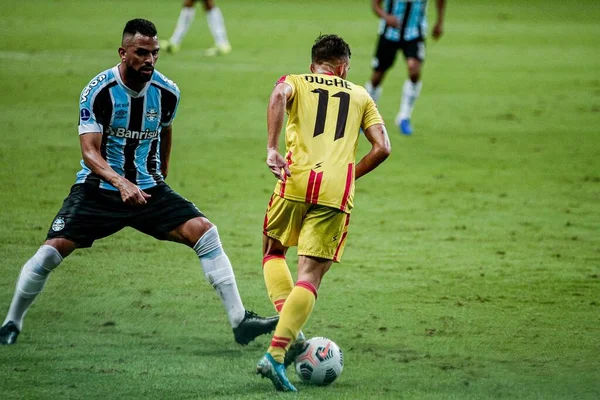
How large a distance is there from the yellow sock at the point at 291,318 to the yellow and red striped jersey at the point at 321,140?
513 mm

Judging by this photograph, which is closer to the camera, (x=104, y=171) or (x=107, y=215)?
(x=104, y=171)

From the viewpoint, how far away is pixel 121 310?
23.4 ft

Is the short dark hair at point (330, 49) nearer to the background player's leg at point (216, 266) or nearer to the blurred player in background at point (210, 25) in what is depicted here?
the background player's leg at point (216, 266)

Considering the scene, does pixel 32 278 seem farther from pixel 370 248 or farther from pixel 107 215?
pixel 370 248

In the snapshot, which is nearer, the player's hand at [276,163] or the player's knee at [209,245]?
the player's hand at [276,163]

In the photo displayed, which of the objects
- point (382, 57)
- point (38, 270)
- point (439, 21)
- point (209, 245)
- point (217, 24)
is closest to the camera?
point (38, 270)

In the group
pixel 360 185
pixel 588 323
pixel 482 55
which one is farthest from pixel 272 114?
pixel 482 55

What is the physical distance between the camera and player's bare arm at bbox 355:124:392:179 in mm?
5797

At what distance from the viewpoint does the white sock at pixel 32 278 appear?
20.4 feet

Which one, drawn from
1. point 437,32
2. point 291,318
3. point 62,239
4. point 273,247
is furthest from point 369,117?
point 437,32

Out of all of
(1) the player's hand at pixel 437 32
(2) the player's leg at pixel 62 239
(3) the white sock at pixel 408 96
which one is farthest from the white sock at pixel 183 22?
(2) the player's leg at pixel 62 239

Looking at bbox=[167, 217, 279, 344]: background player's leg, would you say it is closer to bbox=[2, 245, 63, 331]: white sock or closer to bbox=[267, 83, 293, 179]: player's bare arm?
bbox=[2, 245, 63, 331]: white sock

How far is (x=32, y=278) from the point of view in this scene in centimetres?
625

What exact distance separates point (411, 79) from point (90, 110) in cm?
865
